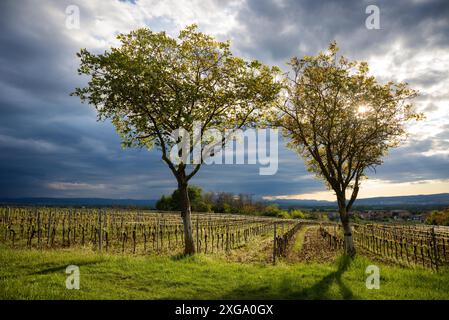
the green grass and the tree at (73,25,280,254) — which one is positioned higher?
the tree at (73,25,280,254)

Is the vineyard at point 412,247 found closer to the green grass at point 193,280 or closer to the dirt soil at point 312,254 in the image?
the dirt soil at point 312,254

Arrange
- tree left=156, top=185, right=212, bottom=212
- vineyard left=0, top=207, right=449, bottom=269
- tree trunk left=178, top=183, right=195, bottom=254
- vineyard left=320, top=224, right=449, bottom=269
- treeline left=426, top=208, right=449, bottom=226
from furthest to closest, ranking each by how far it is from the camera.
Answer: tree left=156, top=185, right=212, bottom=212 → treeline left=426, top=208, right=449, bottom=226 → vineyard left=0, top=207, right=449, bottom=269 → vineyard left=320, top=224, right=449, bottom=269 → tree trunk left=178, top=183, right=195, bottom=254

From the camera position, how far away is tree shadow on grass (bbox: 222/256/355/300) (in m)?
9.79

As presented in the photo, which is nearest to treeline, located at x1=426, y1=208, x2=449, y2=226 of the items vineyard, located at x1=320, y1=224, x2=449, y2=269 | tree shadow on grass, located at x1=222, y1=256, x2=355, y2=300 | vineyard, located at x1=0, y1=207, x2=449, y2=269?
vineyard, located at x1=320, y1=224, x2=449, y2=269

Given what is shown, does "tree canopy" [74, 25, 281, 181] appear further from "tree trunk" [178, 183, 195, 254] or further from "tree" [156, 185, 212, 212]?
"tree" [156, 185, 212, 212]

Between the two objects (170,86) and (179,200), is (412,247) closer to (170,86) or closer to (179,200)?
(170,86)

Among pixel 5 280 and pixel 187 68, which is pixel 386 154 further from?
pixel 5 280

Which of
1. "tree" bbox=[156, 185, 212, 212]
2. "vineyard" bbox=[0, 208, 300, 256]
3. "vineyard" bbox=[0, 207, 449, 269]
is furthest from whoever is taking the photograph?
"tree" bbox=[156, 185, 212, 212]

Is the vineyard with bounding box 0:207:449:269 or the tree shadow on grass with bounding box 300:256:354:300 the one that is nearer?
the tree shadow on grass with bounding box 300:256:354:300

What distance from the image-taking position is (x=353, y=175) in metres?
19.2

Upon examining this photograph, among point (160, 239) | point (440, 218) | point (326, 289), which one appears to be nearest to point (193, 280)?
point (326, 289)

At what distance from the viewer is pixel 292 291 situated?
34.0 ft
